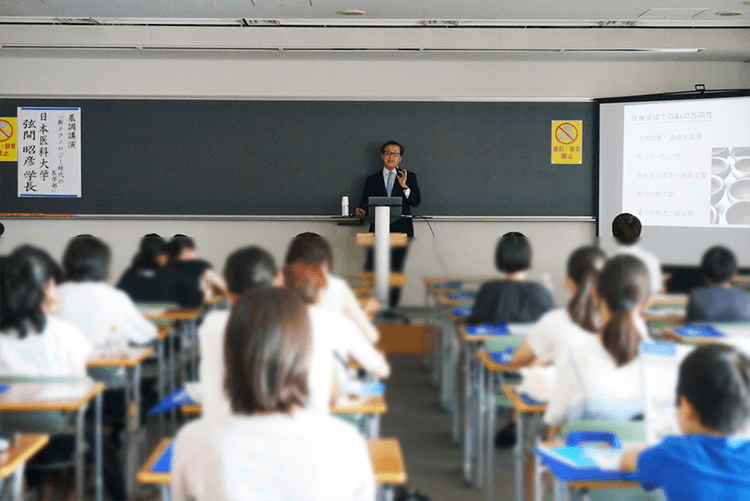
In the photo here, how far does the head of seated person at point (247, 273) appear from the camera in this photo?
1456mm

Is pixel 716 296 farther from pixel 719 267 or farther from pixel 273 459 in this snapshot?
pixel 273 459

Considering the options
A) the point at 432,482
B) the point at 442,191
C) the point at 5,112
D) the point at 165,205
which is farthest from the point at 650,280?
the point at 5,112

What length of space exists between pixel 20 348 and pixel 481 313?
3.14 feet


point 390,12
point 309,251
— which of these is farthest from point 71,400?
point 390,12

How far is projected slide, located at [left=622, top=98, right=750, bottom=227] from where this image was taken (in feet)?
18.7

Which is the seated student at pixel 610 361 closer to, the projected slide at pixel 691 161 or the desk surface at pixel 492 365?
the desk surface at pixel 492 365

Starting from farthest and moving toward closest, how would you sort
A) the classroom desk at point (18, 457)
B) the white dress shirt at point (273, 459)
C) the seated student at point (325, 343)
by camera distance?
the seated student at point (325, 343), the classroom desk at point (18, 457), the white dress shirt at point (273, 459)

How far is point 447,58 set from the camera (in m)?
6.09

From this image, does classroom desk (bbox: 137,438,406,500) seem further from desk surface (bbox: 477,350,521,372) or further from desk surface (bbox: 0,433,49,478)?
desk surface (bbox: 477,350,521,372)

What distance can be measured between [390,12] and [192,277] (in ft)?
14.6

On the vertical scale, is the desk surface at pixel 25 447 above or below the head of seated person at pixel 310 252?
below

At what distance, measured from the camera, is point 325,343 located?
1.51 m

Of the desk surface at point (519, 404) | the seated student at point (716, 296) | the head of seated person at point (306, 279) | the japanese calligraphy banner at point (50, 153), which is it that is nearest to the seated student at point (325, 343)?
the head of seated person at point (306, 279)

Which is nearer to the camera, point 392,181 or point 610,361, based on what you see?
point 610,361
